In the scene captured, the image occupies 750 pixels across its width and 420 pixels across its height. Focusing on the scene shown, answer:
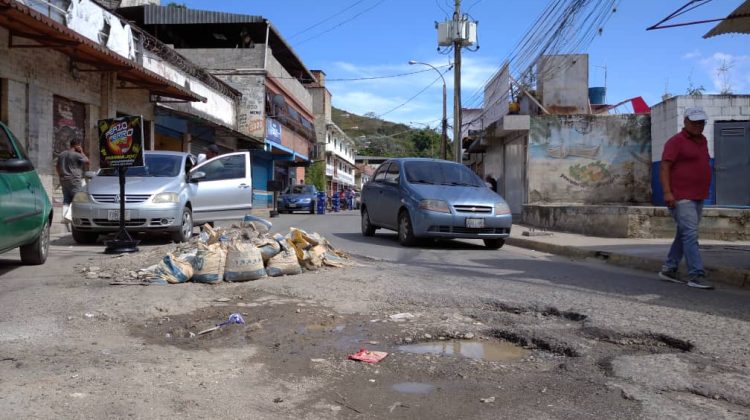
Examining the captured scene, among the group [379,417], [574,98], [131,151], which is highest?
[574,98]

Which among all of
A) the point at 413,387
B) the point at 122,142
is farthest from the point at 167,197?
the point at 413,387

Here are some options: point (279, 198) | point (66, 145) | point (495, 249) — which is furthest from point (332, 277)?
point (279, 198)

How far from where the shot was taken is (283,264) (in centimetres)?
592

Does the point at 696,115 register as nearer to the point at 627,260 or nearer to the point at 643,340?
the point at 627,260

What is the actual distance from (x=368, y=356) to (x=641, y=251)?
647 centimetres

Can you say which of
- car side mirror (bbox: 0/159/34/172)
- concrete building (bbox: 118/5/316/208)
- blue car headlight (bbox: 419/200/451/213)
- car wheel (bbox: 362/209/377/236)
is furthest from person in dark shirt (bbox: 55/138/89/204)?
concrete building (bbox: 118/5/316/208)

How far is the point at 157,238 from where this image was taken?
10.3 meters

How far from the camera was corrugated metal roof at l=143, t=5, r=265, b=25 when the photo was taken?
1169 inches

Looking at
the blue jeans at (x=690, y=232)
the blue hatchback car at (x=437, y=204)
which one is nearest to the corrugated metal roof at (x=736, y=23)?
the blue jeans at (x=690, y=232)

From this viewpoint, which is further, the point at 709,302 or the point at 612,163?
the point at 612,163

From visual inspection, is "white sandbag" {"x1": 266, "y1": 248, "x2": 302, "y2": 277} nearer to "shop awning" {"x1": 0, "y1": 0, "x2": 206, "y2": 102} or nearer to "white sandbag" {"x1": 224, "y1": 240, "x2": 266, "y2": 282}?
"white sandbag" {"x1": 224, "y1": 240, "x2": 266, "y2": 282}

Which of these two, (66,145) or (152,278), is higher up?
(66,145)

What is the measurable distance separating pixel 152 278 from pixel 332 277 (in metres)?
1.74

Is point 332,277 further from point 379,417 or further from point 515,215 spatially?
point 515,215
